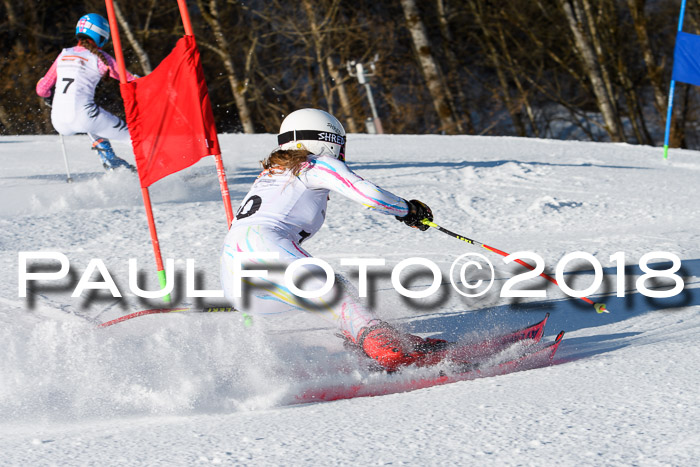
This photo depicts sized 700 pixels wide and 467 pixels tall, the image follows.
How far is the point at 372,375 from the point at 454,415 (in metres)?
0.91

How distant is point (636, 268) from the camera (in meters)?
5.20

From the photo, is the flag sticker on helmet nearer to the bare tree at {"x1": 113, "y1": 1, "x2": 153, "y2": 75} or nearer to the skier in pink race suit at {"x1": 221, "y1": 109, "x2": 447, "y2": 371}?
the skier in pink race suit at {"x1": 221, "y1": 109, "x2": 447, "y2": 371}

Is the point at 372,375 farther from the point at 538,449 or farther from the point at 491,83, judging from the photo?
the point at 491,83

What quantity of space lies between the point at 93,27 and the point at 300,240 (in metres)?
4.49

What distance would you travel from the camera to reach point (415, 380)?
3.19m

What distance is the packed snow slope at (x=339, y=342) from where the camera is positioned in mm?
2182

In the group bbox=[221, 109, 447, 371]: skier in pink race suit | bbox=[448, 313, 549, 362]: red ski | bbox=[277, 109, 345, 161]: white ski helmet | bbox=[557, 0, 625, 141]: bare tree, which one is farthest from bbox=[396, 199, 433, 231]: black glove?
bbox=[557, 0, 625, 141]: bare tree

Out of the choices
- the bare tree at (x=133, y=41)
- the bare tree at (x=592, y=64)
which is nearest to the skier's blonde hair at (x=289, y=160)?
the bare tree at (x=133, y=41)

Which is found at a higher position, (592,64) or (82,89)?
(592,64)

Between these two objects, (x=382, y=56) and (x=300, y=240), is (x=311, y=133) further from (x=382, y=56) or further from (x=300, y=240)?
(x=382, y=56)

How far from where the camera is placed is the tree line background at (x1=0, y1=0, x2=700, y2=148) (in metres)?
17.8

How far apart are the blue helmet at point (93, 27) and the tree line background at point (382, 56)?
931 cm

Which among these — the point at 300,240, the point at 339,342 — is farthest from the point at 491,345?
the point at 300,240

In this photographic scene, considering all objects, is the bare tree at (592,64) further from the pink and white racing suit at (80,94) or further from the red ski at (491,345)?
the red ski at (491,345)
